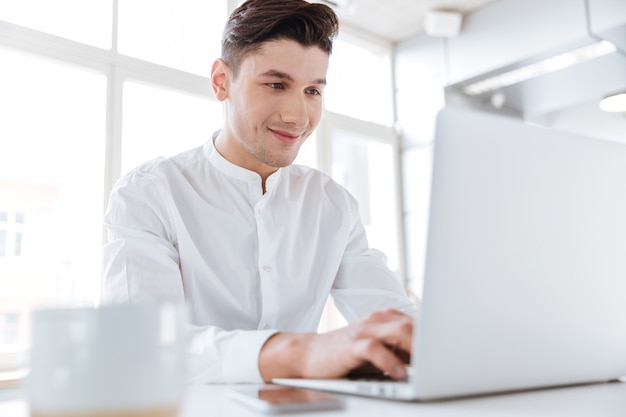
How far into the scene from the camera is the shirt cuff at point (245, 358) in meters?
0.74

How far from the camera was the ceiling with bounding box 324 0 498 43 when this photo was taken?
4043 millimetres

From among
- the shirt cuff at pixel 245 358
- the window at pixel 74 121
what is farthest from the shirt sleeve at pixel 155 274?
the window at pixel 74 121

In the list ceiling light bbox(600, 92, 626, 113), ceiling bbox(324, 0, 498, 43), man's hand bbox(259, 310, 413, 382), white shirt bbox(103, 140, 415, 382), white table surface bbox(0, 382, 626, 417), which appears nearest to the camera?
white table surface bbox(0, 382, 626, 417)

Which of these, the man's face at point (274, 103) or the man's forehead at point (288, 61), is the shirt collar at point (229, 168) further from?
the man's forehead at point (288, 61)

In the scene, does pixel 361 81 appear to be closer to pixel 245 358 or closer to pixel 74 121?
pixel 74 121

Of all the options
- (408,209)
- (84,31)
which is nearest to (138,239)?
(84,31)

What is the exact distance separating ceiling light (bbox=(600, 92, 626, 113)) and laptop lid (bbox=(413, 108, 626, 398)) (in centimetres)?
333

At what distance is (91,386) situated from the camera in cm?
35

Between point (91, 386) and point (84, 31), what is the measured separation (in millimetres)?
3077

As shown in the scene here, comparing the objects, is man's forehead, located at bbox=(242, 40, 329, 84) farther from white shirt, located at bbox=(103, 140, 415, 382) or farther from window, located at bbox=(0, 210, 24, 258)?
window, located at bbox=(0, 210, 24, 258)

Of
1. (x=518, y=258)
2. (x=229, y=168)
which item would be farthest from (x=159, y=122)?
(x=518, y=258)

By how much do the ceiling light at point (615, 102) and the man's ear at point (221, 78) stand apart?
9.51 ft

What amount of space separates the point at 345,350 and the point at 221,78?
1.05 meters

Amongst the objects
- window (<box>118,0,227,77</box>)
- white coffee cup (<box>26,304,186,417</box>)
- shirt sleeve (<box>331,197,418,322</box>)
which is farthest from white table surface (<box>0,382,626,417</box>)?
window (<box>118,0,227,77</box>)
